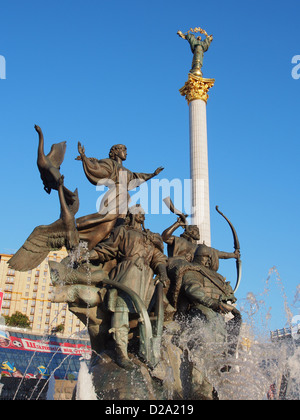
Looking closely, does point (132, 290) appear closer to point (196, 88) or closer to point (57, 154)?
point (57, 154)

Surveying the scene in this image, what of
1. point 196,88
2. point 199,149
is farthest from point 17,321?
point 196,88

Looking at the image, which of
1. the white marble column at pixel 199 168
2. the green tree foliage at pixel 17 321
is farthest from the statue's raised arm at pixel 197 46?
the green tree foliage at pixel 17 321

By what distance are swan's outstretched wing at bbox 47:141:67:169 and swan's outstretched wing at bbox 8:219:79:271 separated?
1014 mm

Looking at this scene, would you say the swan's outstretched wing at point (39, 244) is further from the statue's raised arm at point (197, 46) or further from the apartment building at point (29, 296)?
the apartment building at point (29, 296)

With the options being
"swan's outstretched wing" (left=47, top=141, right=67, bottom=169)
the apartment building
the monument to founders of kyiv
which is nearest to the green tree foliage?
the apartment building

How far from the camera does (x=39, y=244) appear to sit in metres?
6.91

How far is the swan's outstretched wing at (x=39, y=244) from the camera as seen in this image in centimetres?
681

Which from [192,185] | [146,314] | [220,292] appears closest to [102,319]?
[146,314]

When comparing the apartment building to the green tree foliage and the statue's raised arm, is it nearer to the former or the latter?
the green tree foliage

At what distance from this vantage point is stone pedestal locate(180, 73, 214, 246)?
81.0 ft

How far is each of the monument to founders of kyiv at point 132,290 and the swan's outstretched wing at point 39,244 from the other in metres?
0.01
